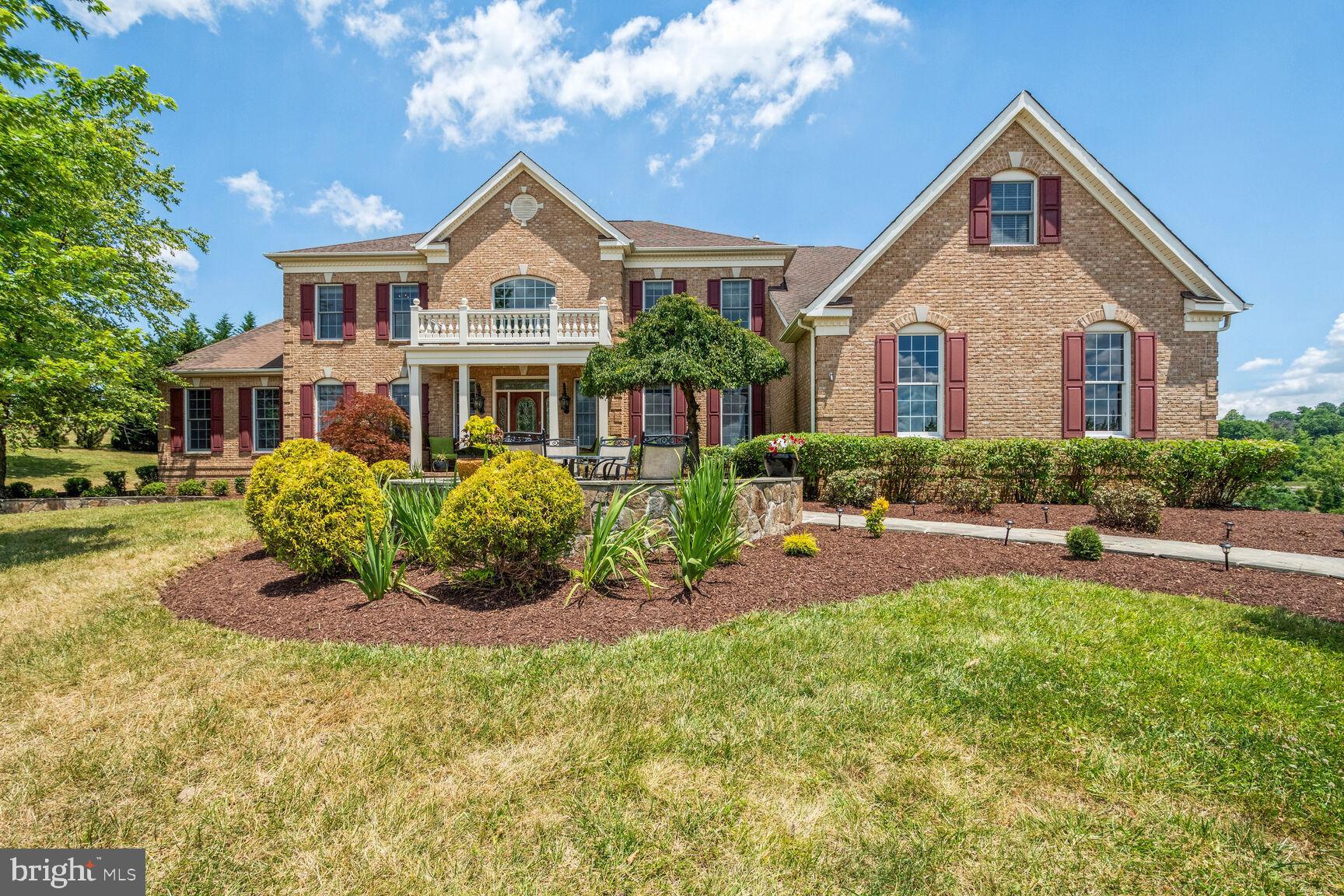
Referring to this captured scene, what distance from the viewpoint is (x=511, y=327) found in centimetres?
1538

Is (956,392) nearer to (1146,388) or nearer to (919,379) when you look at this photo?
(919,379)

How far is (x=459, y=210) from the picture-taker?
53.1 feet

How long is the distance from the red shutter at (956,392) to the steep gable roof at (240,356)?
18.8 metres

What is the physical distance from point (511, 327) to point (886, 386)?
9.68 meters

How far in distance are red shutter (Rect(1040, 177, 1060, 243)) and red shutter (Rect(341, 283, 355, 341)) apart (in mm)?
18052

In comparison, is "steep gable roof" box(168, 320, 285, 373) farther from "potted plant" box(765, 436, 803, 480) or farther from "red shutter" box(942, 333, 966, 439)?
"red shutter" box(942, 333, 966, 439)

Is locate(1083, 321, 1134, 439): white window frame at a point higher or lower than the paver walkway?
higher

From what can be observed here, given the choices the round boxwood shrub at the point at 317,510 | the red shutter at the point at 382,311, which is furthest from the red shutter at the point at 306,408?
the round boxwood shrub at the point at 317,510

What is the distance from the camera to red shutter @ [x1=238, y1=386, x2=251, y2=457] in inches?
706

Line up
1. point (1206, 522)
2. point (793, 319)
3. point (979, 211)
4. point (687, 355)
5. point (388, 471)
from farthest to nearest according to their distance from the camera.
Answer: point (793, 319) < point (979, 211) < point (687, 355) < point (1206, 522) < point (388, 471)

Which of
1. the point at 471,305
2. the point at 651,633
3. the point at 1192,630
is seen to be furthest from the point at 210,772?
the point at 471,305

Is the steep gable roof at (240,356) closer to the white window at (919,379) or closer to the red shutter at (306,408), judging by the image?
the red shutter at (306,408)

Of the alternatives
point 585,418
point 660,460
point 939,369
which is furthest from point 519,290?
point 939,369

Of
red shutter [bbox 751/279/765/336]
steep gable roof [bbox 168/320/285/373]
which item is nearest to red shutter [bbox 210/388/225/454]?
steep gable roof [bbox 168/320/285/373]
